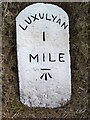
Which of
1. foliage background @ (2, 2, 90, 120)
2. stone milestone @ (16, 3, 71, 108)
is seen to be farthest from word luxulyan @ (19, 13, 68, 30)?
foliage background @ (2, 2, 90, 120)

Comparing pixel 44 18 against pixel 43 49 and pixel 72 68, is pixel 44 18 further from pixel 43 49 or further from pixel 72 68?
pixel 72 68

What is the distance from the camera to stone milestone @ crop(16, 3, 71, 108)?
1.79 meters

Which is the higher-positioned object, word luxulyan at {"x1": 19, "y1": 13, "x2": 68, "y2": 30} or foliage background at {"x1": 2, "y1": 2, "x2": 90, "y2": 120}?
word luxulyan at {"x1": 19, "y1": 13, "x2": 68, "y2": 30}

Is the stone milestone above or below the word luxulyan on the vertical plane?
below

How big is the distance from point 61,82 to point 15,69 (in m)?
0.25

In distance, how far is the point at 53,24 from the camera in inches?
70.4

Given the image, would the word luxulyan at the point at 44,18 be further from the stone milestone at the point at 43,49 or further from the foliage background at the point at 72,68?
the foliage background at the point at 72,68

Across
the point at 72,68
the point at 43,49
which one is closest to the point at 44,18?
the point at 43,49

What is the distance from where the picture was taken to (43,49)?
179 centimetres

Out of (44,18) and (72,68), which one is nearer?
(44,18)

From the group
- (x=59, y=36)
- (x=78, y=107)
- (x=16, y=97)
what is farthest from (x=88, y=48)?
(x=16, y=97)

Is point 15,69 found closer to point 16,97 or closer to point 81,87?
point 16,97

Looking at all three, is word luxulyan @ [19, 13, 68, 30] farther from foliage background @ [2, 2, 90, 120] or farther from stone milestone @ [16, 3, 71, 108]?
foliage background @ [2, 2, 90, 120]

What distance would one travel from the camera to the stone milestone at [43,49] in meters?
1.79
